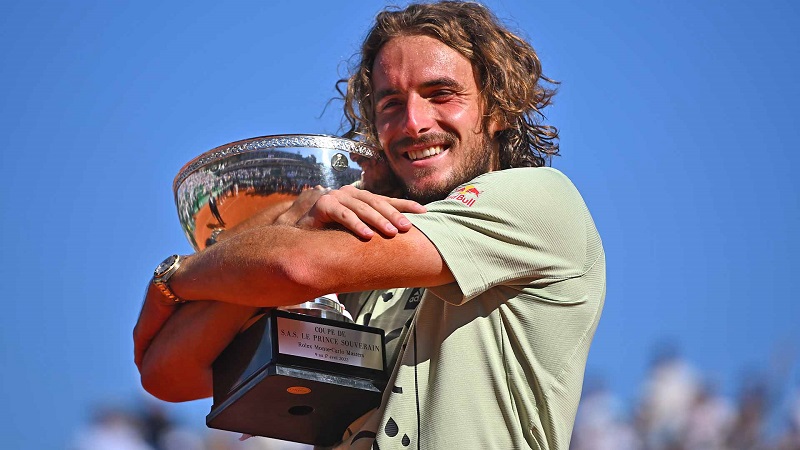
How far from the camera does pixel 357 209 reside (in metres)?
3.18

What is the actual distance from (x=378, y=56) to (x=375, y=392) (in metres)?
1.39

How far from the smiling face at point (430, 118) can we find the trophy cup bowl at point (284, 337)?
0.47 feet

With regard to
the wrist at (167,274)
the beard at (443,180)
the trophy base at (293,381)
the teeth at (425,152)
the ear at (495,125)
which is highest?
the ear at (495,125)

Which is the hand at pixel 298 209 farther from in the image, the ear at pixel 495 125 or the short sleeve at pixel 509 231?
the ear at pixel 495 125

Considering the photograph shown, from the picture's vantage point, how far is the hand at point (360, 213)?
3.12 m

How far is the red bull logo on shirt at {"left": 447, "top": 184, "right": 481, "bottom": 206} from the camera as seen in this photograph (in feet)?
10.9

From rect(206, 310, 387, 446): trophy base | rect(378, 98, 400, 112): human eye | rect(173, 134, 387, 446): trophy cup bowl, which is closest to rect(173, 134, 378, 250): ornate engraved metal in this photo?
rect(173, 134, 387, 446): trophy cup bowl

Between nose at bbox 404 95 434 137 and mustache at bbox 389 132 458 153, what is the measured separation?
0.08 feet

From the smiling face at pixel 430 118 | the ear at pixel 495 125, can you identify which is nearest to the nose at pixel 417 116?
the smiling face at pixel 430 118

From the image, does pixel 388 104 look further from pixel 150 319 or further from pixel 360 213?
pixel 150 319

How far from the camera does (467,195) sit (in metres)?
3.35

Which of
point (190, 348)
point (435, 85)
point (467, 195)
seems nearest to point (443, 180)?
point (435, 85)

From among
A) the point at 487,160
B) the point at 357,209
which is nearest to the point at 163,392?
the point at 357,209

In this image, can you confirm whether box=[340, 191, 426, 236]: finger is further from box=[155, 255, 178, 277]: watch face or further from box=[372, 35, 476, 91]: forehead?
box=[372, 35, 476, 91]: forehead
